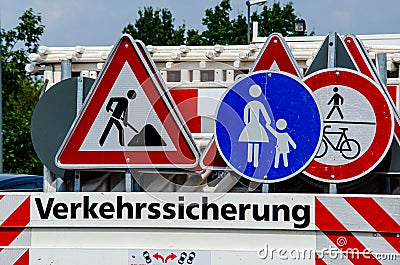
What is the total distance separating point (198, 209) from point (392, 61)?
150cm

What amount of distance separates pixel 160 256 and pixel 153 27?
69081 millimetres

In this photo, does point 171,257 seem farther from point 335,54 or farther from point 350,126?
point 335,54

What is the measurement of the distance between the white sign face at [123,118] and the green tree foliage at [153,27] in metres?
65.7

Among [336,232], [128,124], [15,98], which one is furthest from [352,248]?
[15,98]

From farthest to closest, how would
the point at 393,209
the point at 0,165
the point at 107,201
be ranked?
1. the point at 0,165
2. the point at 107,201
3. the point at 393,209

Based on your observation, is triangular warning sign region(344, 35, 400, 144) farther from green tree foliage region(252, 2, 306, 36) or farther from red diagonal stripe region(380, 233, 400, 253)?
green tree foliage region(252, 2, 306, 36)

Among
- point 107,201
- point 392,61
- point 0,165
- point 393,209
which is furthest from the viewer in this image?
point 0,165

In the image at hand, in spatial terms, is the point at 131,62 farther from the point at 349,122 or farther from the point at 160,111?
the point at 349,122

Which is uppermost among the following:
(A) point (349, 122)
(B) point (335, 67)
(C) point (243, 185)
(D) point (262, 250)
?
(B) point (335, 67)

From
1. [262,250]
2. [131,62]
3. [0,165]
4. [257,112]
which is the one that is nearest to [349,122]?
[257,112]

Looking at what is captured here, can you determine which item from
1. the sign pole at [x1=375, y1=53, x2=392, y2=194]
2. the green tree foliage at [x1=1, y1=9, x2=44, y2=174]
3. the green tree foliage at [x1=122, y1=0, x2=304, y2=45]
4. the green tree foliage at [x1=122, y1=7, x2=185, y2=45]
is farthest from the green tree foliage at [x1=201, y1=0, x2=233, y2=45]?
the sign pole at [x1=375, y1=53, x2=392, y2=194]

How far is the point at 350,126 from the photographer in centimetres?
453

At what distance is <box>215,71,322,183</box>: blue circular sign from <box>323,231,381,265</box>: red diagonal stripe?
386 mm

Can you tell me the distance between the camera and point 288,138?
4531mm
